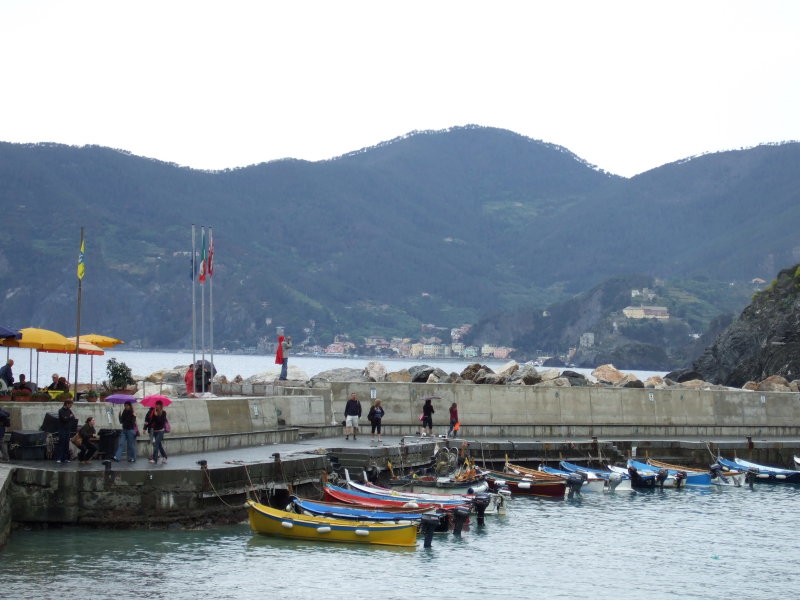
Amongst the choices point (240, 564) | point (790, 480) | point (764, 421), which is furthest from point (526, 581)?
point (764, 421)

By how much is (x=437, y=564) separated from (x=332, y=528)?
273cm

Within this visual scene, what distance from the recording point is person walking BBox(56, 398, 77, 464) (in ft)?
94.8

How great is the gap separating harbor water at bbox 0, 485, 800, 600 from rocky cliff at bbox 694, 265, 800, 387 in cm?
5022

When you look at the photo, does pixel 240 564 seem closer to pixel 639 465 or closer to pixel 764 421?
pixel 639 465

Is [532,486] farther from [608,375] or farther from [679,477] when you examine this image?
[608,375]

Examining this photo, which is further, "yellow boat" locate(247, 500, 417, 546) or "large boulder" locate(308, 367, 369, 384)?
"large boulder" locate(308, 367, 369, 384)

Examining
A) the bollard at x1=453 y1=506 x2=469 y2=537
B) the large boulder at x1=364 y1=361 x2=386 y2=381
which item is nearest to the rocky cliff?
the large boulder at x1=364 y1=361 x2=386 y2=381

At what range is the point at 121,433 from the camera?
30234mm

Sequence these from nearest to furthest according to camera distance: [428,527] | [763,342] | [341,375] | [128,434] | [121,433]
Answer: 1. [428,527]
2. [128,434]
3. [121,433]
4. [341,375]
5. [763,342]

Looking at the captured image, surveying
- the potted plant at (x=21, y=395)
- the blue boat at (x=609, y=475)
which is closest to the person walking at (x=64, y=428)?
the potted plant at (x=21, y=395)

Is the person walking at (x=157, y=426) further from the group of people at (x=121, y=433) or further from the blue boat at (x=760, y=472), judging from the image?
the blue boat at (x=760, y=472)

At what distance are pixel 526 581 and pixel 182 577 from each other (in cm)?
749

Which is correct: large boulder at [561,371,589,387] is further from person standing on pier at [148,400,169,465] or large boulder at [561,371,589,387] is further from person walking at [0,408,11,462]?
person walking at [0,408,11,462]

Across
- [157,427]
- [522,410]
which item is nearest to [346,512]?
[157,427]
